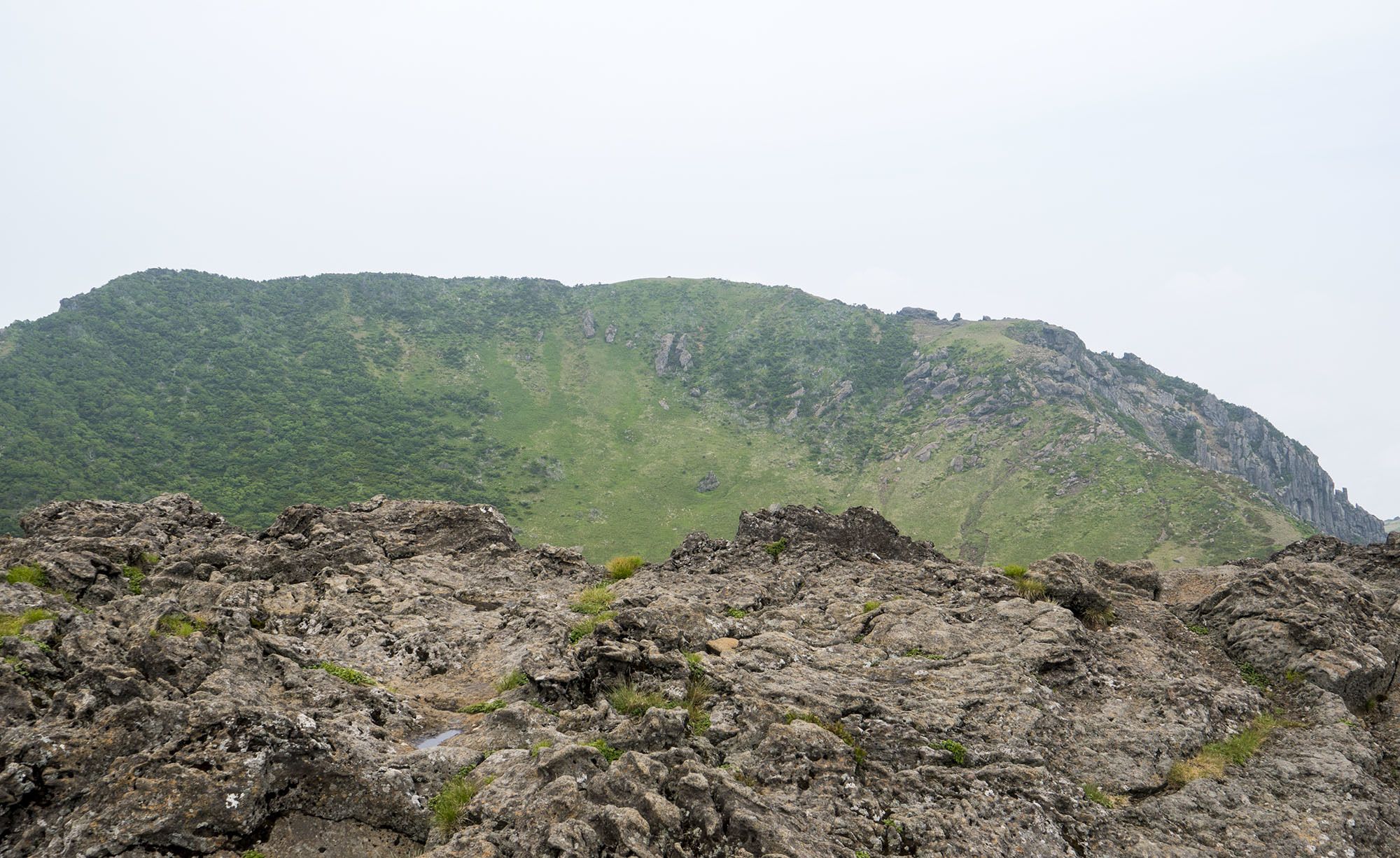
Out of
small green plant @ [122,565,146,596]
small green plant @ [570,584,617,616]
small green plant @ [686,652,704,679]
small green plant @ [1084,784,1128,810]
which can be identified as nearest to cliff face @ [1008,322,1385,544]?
small green plant @ [570,584,617,616]

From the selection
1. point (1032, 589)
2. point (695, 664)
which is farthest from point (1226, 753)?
point (695, 664)

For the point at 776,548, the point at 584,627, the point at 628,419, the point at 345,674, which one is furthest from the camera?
the point at 628,419

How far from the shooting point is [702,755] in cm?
971

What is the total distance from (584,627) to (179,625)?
7.88 m

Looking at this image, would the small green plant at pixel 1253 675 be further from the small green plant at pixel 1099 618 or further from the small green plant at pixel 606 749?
the small green plant at pixel 606 749

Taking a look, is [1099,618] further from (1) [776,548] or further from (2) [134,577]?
(2) [134,577]

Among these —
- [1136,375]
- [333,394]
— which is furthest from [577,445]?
[1136,375]

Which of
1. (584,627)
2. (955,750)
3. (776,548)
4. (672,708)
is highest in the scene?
(776,548)

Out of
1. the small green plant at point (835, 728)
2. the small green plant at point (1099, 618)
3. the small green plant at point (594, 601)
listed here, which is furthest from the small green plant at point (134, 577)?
the small green plant at point (1099, 618)

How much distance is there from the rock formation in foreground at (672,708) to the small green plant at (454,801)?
0.19 ft

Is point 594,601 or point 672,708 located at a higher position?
point 672,708

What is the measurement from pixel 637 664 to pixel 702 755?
2.88 meters

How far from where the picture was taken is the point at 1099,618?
53.7 feet

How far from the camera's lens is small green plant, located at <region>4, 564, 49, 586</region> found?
1397 centimetres
